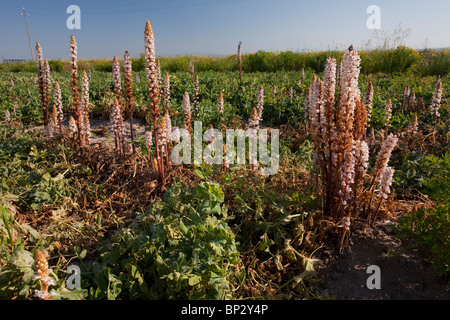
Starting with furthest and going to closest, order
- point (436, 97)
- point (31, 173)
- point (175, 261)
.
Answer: point (436, 97)
point (31, 173)
point (175, 261)

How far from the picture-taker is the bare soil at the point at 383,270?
2232 mm

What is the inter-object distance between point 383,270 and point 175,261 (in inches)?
61.6

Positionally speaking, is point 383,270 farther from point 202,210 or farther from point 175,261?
point 175,261

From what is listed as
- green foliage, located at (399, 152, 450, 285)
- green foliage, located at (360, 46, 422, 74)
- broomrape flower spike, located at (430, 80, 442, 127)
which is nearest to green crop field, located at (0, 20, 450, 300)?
green foliage, located at (399, 152, 450, 285)

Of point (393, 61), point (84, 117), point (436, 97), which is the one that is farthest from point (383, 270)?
point (393, 61)

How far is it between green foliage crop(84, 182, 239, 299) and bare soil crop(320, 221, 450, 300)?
0.83m

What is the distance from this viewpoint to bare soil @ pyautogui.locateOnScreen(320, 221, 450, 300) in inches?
87.9

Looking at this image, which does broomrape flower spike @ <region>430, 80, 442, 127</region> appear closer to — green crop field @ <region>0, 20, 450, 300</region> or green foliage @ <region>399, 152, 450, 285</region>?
green crop field @ <region>0, 20, 450, 300</region>

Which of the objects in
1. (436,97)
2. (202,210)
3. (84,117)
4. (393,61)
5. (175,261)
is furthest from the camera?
(393,61)

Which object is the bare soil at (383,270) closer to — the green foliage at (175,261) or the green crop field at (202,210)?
the green crop field at (202,210)

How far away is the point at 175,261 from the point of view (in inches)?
81.5
